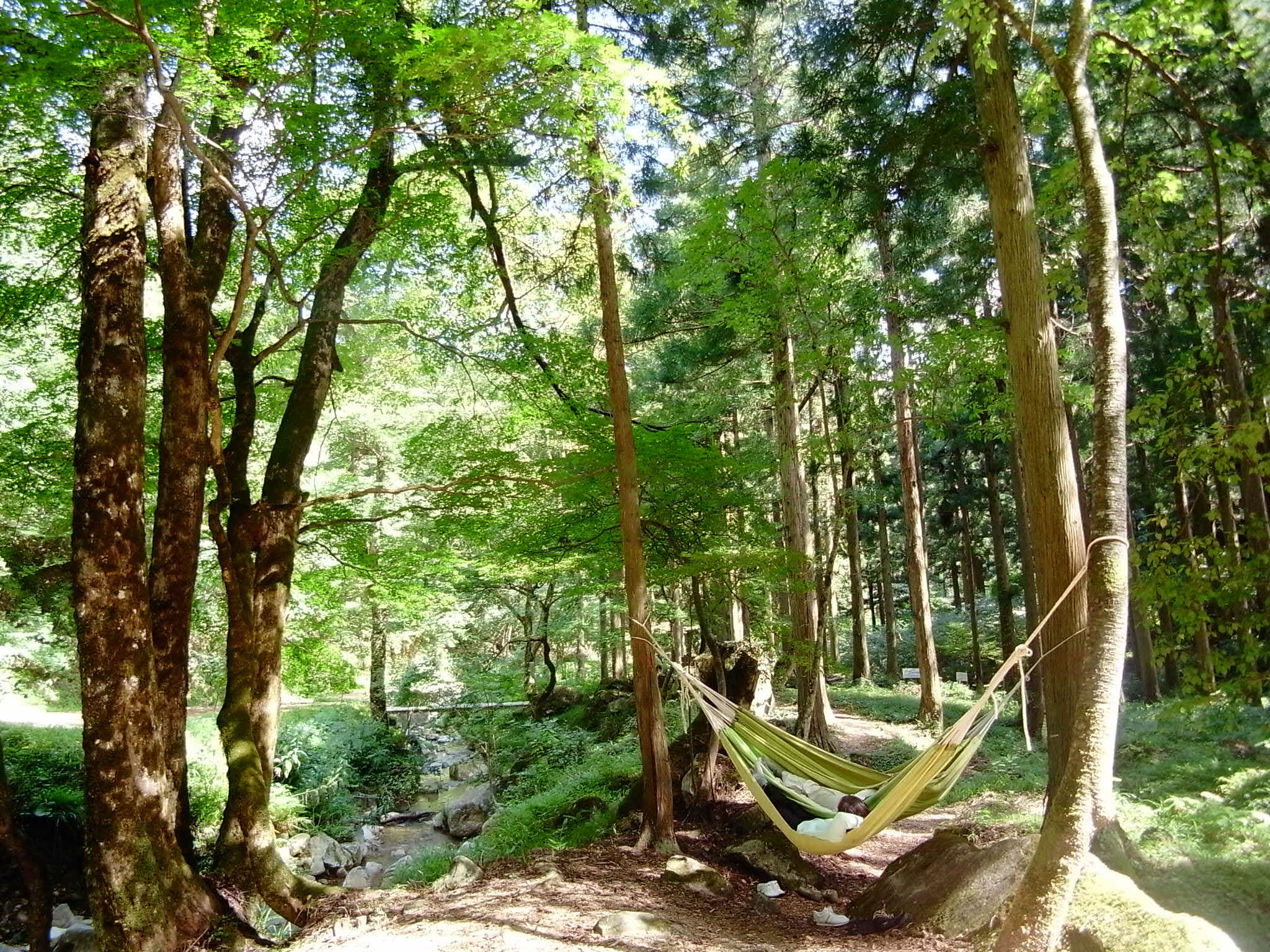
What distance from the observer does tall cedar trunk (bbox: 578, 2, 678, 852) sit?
386 centimetres

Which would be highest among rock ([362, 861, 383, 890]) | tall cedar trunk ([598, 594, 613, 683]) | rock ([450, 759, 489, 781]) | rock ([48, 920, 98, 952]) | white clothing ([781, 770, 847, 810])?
tall cedar trunk ([598, 594, 613, 683])

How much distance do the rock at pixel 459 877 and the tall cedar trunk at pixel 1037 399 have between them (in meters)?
2.68

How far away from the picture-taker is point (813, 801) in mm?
3609

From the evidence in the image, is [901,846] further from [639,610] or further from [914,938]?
[639,610]

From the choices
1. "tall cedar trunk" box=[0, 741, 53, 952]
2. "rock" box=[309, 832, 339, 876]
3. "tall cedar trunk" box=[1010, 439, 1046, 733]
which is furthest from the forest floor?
"tall cedar trunk" box=[1010, 439, 1046, 733]

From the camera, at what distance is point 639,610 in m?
3.91

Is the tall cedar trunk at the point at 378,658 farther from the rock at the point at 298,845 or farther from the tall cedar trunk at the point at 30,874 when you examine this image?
the tall cedar trunk at the point at 30,874

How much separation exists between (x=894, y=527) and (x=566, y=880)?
14686 millimetres

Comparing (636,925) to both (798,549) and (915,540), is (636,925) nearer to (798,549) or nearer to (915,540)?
(798,549)

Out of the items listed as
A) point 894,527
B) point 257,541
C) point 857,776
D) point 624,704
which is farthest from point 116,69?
point 894,527

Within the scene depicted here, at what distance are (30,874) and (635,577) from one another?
2897 millimetres

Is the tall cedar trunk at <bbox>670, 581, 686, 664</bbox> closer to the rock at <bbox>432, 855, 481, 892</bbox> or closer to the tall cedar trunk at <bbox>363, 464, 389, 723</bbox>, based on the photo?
the rock at <bbox>432, 855, 481, 892</bbox>

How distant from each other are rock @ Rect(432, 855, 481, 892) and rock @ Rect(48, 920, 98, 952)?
5.95 feet

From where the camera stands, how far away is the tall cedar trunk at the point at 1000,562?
30.4 ft
